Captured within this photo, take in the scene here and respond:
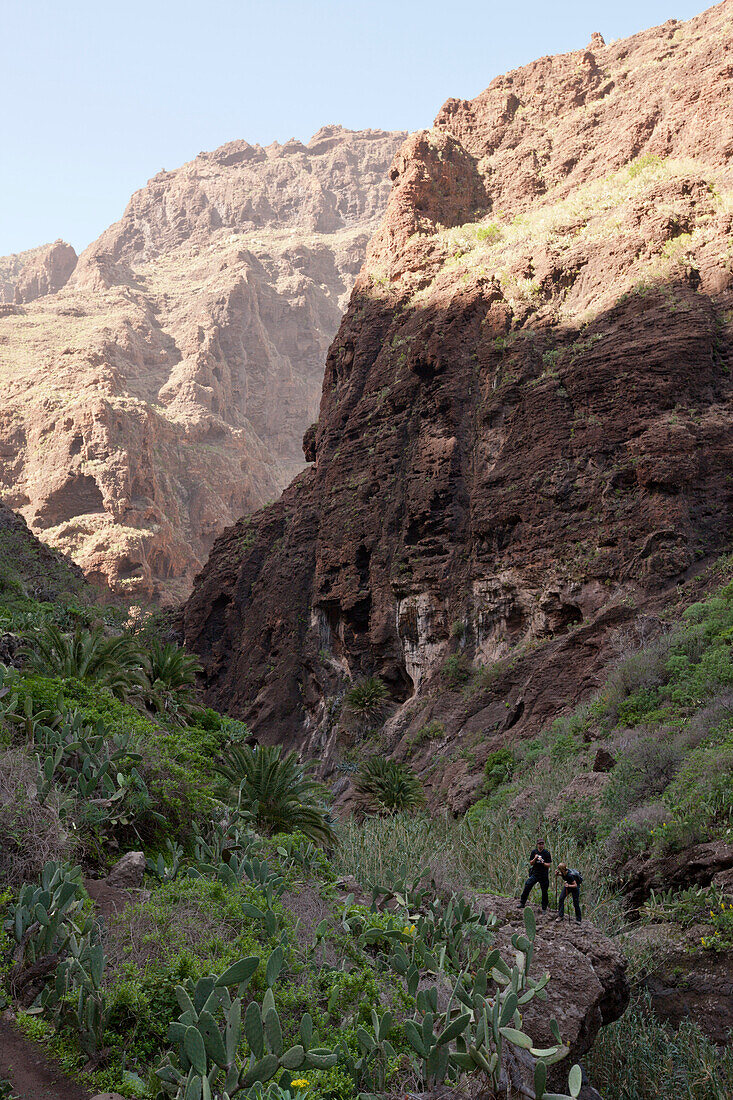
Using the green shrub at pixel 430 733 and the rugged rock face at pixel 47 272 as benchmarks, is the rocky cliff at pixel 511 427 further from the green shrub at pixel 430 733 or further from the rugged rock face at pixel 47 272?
the rugged rock face at pixel 47 272

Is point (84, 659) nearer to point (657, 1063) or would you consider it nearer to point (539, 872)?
point (539, 872)

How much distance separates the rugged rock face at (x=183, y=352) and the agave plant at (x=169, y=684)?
46591 mm

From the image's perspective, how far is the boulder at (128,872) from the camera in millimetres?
6086

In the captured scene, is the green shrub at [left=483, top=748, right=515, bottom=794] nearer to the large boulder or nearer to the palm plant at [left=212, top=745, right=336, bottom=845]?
the large boulder

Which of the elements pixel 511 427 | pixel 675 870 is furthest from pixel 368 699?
pixel 675 870

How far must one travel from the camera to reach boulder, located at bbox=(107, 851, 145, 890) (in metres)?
6.09

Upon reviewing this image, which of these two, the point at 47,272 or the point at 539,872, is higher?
the point at 47,272

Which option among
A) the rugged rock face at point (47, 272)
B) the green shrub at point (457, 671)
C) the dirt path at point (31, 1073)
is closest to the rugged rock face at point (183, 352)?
the rugged rock face at point (47, 272)

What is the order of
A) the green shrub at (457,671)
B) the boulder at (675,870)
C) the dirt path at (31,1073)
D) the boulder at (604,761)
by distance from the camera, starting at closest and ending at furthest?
the dirt path at (31,1073) → the boulder at (675,870) → the boulder at (604,761) → the green shrub at (457,671)

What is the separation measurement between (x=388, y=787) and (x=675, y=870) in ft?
30.1

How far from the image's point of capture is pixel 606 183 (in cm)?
3266

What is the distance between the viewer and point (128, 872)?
20.4ft

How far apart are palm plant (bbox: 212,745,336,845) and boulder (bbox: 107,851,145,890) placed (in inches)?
117

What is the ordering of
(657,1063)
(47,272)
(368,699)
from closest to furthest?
(657,1063)
(368,699)
(47,272)
